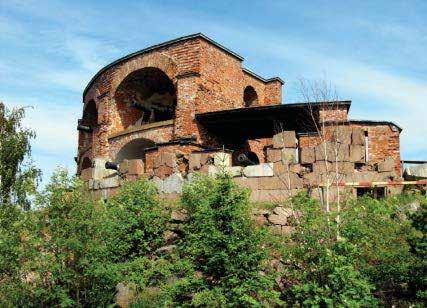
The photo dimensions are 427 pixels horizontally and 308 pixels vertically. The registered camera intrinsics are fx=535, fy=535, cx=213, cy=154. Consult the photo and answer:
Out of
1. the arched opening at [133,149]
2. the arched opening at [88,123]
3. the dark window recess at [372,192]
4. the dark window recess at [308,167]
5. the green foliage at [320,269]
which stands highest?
the arched opening at [88,123]

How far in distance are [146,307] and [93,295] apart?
1041mm

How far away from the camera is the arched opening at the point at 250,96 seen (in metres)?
20.1

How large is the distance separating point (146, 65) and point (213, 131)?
3.18 metres

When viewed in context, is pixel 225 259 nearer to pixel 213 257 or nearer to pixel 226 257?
pixel 226 257

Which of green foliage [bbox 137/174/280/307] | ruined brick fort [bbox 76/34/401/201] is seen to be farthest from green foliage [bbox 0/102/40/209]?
green foliage [bbox 137/174/280/307]

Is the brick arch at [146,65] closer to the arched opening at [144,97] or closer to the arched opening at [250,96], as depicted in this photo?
the arched opening at [144,97]

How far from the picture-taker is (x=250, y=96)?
20.3 m

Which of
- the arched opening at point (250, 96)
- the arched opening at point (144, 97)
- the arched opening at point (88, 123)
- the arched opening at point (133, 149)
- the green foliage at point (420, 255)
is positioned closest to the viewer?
the green foliage at point (420, 255)

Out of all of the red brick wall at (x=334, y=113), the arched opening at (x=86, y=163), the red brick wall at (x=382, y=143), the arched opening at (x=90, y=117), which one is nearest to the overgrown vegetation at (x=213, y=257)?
the red brick wall at (x=382, y=143)

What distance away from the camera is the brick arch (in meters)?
15.9

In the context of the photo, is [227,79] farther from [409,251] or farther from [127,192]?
[409,251]

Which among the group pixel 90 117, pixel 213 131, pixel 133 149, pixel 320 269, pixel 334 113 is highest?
pixel 90 117

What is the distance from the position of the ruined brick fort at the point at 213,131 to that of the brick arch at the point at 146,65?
0.11ft

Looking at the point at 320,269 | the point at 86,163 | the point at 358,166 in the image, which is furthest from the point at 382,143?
the point at 86,163
